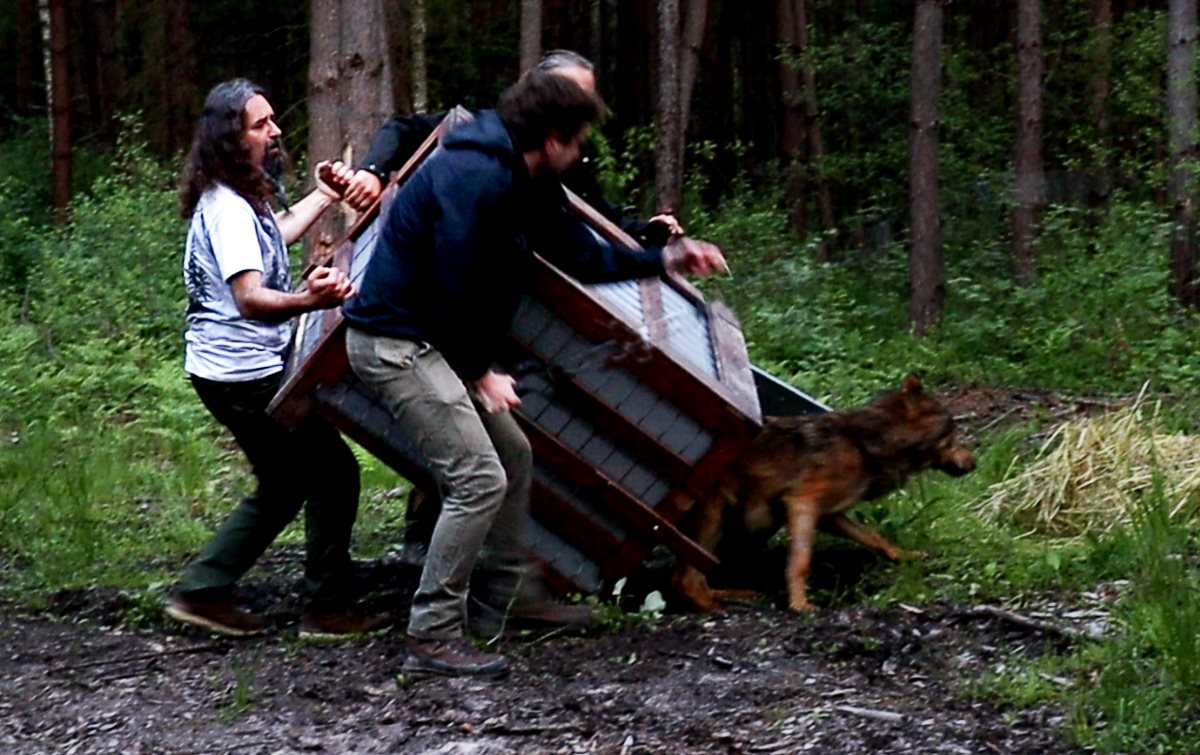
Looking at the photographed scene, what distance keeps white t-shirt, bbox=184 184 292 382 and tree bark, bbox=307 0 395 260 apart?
22.2ft

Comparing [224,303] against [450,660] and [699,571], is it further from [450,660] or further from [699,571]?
[699,571]

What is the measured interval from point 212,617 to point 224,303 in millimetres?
1305

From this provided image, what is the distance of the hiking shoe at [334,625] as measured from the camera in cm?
638

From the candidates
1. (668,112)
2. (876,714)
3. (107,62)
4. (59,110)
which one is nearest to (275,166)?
(876,714)

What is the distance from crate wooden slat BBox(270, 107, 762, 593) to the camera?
5.90m

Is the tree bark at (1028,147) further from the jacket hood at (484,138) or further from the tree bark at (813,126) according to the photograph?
the jacket hood at (484,138)

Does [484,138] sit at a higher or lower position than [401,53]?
higher

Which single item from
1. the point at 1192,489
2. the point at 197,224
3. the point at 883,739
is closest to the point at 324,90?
the point at 197,224

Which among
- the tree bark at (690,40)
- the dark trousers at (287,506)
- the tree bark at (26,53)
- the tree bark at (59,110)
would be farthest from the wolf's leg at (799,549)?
the tree bark at (26,53)

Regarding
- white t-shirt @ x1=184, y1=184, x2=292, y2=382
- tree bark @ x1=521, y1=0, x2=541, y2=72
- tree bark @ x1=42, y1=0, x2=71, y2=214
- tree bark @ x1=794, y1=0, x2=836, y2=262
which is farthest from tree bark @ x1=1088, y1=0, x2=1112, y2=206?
white t-shirt @ x1=184, y1=184, x2=292, y2=382

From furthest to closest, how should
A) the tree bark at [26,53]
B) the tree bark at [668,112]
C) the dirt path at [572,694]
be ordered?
the tree bark at [26,53], the tree bark at [668,112], the dirt path at [572,694]

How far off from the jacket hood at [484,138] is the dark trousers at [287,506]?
1.42m

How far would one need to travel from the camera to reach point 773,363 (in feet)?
40.3

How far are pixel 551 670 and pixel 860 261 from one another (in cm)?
1365
